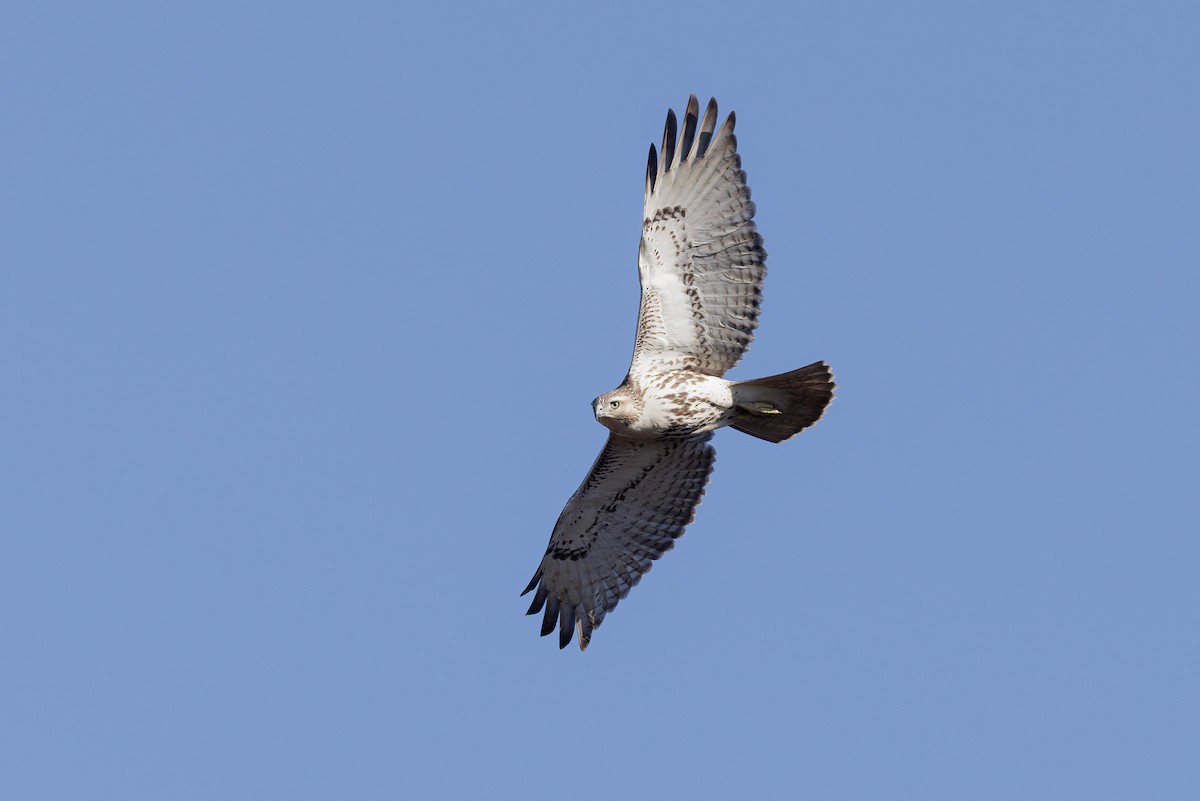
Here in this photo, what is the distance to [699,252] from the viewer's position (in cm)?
1278

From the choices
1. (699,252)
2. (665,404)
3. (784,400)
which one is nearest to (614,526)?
(665,404)

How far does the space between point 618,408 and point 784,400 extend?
4.27 feet

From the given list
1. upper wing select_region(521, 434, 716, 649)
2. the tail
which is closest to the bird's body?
the tail

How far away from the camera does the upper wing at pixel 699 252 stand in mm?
12734

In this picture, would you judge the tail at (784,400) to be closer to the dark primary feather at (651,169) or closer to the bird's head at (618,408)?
the bird's head at (618,408)

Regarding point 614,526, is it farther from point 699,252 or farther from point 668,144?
point 668,144

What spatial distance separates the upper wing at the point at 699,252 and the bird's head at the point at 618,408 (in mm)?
328

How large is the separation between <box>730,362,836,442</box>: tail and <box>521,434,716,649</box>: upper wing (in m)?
0.85

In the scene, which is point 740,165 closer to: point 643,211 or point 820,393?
point 643,211

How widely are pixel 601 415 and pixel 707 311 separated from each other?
1186 millimetres

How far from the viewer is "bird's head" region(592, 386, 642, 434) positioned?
12633 millimetres

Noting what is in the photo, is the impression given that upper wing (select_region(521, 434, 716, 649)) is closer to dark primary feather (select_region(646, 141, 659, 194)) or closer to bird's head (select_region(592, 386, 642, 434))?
bird's head (select_region(592, 386, 642, 434))

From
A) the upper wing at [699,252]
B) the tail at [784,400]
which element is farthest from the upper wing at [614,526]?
the upper wing at [699,252]

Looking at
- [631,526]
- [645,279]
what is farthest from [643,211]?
[631,526]
